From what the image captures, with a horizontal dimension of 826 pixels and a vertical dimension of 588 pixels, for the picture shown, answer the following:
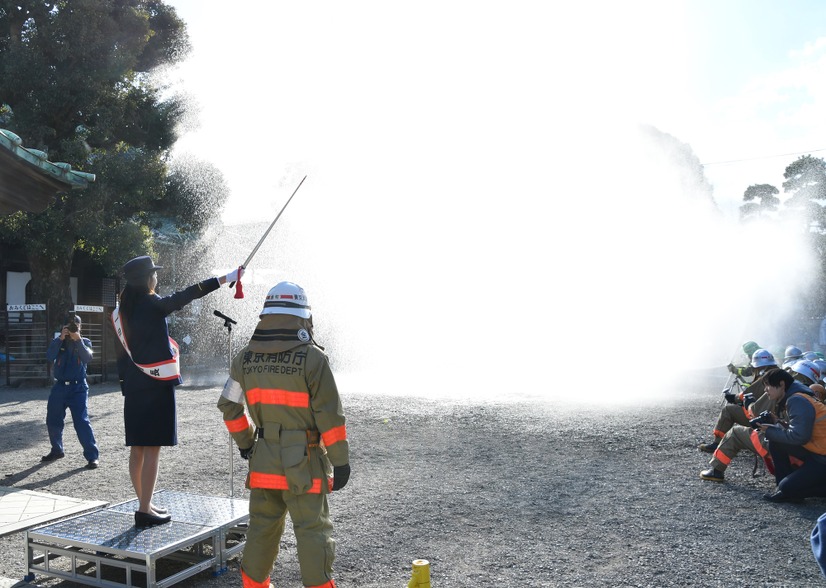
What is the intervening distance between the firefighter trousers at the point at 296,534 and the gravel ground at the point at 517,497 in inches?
30.5

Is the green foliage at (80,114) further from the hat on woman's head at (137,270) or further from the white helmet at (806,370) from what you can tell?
the white helmet at (806,370)

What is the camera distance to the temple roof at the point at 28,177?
5.03 meters

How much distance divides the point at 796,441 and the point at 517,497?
270cm

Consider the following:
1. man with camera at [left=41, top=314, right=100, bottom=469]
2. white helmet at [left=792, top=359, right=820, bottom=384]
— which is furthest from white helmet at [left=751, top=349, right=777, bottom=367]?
man with camera at [left=41, top=314, right=100, bottom=469]

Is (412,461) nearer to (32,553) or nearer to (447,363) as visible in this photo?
(32,553)

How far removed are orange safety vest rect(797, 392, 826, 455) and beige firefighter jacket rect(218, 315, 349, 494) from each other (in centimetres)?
495

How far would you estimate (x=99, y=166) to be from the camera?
57.1 ft

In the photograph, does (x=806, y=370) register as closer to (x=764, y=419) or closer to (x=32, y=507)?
(x=764, y=419)

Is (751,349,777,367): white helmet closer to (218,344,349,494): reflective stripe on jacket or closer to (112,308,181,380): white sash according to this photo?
(218,344,349,494): reflective stripe on jacket

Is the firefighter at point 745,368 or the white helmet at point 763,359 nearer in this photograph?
the white helmet at point 763,359

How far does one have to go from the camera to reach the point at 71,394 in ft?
25.0

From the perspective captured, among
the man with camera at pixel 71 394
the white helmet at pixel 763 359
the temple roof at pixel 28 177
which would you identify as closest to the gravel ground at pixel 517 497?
the man with camera at pixel 71 394

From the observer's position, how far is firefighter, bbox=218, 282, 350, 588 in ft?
11.5

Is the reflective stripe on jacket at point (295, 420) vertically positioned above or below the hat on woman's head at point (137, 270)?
below
